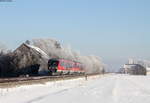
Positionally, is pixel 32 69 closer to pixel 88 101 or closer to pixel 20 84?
pixel 20 84

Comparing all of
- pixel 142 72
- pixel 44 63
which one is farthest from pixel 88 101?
pixel 142 72

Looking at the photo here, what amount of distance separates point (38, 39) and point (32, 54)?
→ 140 feet

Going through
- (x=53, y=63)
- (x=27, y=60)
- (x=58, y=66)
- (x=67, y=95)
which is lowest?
(x=67, y=95)

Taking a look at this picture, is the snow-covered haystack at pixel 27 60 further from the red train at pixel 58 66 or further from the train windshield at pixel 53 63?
the train windshield at pixel 53 63

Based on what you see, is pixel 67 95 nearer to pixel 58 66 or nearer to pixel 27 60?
pixel 58 66

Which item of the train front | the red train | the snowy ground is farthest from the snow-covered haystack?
the snowy ground

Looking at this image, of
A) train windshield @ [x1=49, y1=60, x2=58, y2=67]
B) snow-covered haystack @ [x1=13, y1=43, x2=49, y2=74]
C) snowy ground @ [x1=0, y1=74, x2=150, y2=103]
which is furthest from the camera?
snow-covered haystack @ [x1=13, y1=43, x2=49, y2=74]

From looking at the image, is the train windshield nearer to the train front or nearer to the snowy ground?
the train front

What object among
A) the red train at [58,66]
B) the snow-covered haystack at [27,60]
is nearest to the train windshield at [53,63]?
the red train at [58,66]

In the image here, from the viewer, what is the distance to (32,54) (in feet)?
280

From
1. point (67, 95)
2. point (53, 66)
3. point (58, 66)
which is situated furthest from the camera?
point (53, 66)

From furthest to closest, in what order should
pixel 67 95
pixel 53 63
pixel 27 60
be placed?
pixel 27 60, pixel 53 63, pixel 67 95

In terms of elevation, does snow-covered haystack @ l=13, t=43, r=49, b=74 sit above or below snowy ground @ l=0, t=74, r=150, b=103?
above

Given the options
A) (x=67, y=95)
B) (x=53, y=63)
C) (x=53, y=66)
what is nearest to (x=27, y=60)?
(x=53, y=63)
